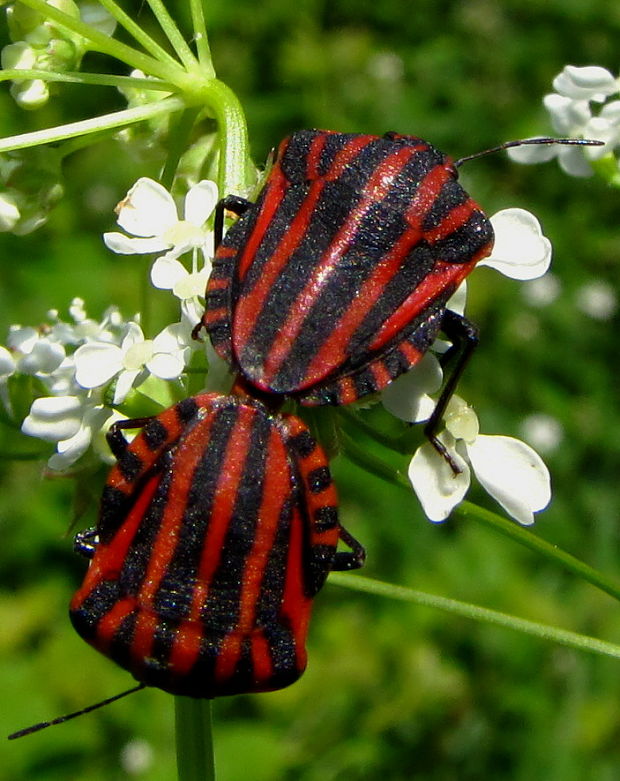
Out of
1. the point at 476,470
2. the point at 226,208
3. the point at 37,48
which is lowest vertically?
the point at 476,470

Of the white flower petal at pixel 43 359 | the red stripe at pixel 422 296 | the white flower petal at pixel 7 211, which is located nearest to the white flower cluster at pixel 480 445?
the red stripe at pixel 422 296

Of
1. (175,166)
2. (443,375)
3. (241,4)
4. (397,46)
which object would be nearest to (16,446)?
(175,166)

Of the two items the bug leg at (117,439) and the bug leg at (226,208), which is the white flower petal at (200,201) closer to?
the bug leg at (226,208)

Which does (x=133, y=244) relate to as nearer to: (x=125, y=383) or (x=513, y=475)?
(x=125, y=383)

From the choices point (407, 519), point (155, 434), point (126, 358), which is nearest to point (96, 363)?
point (126, 358)

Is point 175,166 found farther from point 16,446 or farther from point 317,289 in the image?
point 16,446
